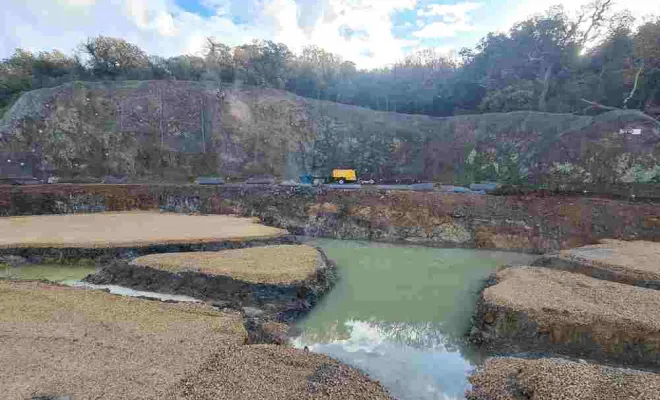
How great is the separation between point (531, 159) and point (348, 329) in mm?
32992

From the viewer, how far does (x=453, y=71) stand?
57344 mm

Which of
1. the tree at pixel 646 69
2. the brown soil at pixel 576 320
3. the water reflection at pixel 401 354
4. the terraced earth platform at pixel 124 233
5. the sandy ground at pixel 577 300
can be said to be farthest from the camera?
the tree at pixel 646 69

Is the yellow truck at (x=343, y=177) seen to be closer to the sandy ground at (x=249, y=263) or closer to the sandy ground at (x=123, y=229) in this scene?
the sandy ground at (x=123, y=229)

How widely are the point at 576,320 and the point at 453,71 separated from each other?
51.9m

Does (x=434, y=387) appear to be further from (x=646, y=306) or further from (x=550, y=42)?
(x=550, y=42)

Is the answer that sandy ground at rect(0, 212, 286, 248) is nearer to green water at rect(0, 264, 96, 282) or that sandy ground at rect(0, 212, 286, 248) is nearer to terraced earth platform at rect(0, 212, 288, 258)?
terraced earth platform at rect(0, 212, 288, 258)

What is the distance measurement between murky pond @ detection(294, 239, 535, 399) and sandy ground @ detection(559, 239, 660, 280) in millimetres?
3991

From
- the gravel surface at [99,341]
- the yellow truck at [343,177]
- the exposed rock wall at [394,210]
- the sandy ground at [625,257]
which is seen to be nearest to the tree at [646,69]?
the exposed rock wall at [394,210]

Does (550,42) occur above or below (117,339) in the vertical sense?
above

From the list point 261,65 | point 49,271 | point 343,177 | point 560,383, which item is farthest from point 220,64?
point 560,383

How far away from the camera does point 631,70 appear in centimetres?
3869

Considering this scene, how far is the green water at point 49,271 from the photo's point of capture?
18.3 m

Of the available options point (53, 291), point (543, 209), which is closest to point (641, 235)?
point (543, 209)

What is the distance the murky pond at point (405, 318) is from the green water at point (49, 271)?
40.4 ft
